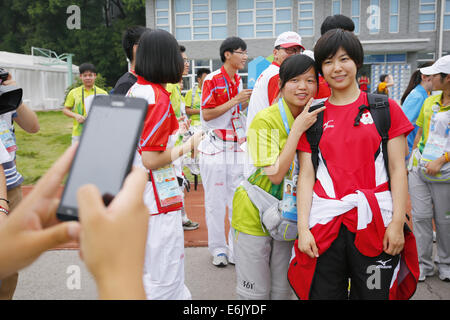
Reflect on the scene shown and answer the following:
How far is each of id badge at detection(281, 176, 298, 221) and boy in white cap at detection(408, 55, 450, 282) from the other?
183 cm

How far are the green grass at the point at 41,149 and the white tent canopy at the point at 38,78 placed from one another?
869 cm

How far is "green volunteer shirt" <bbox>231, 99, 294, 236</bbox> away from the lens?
A: 7.73ft

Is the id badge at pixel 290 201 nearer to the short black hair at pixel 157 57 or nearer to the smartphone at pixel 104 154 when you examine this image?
the short black hair at pixel 157 57

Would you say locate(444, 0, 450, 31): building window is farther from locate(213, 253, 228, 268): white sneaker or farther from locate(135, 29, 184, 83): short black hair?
locate(135, 29, 184, 83): short black hair

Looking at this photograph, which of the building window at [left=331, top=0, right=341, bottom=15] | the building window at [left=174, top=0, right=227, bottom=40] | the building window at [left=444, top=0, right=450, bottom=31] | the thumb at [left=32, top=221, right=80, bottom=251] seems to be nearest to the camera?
the thumb at [left=32, top=221, right=80, bottom=251]

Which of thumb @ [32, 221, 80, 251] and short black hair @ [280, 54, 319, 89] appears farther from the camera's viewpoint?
short black hair @ [280, 54, 319, 89]

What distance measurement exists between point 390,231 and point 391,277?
0.89 ft

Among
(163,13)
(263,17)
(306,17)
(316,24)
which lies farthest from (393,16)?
(163,13)

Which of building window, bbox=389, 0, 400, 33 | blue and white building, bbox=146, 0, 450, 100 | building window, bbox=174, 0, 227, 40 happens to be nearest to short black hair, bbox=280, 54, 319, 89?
blue and white building, bbox=146, 0, 450, 100

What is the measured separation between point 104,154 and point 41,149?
41.0 ft

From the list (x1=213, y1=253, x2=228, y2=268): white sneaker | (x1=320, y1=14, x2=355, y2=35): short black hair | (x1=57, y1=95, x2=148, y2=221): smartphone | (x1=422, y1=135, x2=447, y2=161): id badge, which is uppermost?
(x1=320, y1=14, x2=355, y2=35): short black hair

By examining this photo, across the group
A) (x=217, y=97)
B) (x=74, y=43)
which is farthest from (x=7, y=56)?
(x=217, y=97)

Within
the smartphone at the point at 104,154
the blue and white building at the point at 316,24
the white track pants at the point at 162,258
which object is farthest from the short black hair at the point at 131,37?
the blue and white building at the point at 316,24
